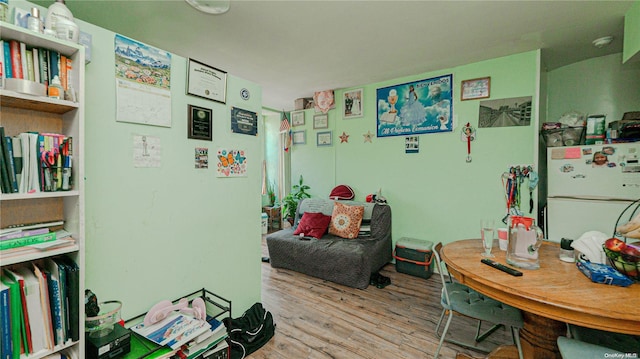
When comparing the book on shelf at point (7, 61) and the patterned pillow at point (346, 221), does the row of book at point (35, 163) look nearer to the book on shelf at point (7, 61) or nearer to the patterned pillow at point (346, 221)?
the book on shelf at point (7, 61)

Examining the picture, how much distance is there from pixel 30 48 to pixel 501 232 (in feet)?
9.15

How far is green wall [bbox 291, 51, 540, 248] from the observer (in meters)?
2.85

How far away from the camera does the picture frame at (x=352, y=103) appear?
3.86 meters

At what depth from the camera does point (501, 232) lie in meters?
1.87

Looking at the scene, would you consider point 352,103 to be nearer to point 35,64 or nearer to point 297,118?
point 297,118

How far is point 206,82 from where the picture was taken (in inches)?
70.6

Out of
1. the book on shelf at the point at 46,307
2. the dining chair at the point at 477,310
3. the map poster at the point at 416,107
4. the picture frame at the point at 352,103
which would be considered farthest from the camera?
the picture frame at the point at 352,103

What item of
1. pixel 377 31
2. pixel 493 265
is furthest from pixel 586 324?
pixel 377 31

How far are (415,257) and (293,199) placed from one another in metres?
2.23

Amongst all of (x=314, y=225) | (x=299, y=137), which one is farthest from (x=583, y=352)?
(x=299, y=137)

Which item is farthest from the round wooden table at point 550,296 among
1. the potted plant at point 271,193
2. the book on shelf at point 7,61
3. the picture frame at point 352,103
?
the potted plant at point 271,193

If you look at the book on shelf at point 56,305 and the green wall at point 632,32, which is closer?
the book on shelf at point 56,305

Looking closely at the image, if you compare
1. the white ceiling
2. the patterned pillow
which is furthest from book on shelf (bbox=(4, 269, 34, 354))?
the patterned pillow

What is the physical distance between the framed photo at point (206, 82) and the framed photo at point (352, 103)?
2.38m
